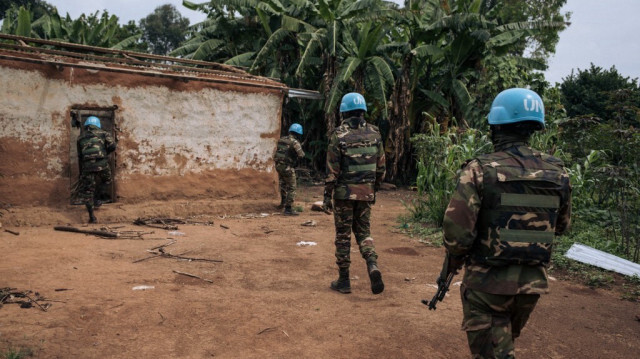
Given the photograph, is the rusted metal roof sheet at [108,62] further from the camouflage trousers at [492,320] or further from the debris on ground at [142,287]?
the camouflage trousers at [492,320]

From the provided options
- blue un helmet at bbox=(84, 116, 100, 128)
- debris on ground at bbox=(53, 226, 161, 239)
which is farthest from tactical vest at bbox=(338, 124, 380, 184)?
blue un helmet at bbox=(84, 116, 100, 128)

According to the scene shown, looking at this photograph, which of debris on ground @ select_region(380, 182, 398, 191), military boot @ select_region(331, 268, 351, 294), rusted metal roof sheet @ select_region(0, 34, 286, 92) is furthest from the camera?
debris on ground @ select_region(380, 182, 398, 191)

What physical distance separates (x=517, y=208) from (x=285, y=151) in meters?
7.05

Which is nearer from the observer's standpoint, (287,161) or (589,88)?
(287,161)

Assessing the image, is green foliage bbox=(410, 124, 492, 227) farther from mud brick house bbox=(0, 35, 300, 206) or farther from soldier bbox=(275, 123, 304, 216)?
mud brick house bbox=(0, 35, 300, 206)

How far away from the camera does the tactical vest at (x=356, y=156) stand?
4477mm

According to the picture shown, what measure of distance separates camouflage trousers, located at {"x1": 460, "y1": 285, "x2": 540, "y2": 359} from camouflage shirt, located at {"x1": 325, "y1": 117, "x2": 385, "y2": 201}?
223 centimetres

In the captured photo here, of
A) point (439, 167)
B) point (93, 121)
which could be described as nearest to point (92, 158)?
point (93, 121)

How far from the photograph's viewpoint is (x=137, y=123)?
26.4ft

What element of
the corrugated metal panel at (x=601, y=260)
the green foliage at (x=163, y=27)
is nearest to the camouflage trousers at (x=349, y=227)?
the corrugated metal panel at (x=601, y=260)

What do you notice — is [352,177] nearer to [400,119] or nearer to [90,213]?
[90,213]

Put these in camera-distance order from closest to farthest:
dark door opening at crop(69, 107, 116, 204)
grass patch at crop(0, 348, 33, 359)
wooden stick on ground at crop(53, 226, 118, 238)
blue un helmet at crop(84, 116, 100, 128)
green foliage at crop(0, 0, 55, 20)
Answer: grass patch at crop(0, 348, 33, 359) < wooden stick on ground at crop(53, 226, 118, 238) < blue un helmet at crop(84, 116, 100, 128) < dark door opening at crop(69, 107, 116, 204) < green foliage at crop(0, 0, 55, 20)

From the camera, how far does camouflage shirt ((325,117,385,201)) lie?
4465 mm

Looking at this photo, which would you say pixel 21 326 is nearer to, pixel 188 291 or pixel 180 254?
pixel 188 291
